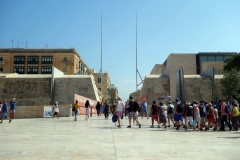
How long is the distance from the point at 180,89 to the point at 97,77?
54.2m

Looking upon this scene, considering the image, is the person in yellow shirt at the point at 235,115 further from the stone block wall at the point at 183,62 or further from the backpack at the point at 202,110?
the stone block wall at the point at 183,62

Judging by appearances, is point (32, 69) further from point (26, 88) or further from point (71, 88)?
point (71, 88)

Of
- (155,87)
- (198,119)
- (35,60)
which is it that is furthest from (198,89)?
(35,60)

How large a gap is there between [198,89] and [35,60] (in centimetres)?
5016

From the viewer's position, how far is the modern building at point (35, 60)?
67062 millimetres

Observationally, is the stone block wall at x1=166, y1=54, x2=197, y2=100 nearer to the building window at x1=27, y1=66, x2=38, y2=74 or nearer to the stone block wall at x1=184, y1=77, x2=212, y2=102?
the stone block wall at x1=184, y1=77, x2=212, y2=102

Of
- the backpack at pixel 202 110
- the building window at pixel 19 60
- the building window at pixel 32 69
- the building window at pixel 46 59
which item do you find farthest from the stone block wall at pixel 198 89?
the building window at pixel 19 60

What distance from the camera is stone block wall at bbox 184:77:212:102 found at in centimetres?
3231

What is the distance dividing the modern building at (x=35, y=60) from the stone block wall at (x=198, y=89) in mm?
41196

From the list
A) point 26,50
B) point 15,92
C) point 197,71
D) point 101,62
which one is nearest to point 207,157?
point 15,92

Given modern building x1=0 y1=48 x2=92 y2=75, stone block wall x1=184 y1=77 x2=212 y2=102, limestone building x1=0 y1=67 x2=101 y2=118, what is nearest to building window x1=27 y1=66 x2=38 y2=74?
modern building x1=0 y1=48 x2=92 y2=75

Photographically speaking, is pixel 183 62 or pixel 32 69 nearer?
pixel 183 62

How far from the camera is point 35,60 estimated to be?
67562 mm

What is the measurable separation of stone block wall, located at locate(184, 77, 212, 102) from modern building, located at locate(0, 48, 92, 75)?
41.2 meters
